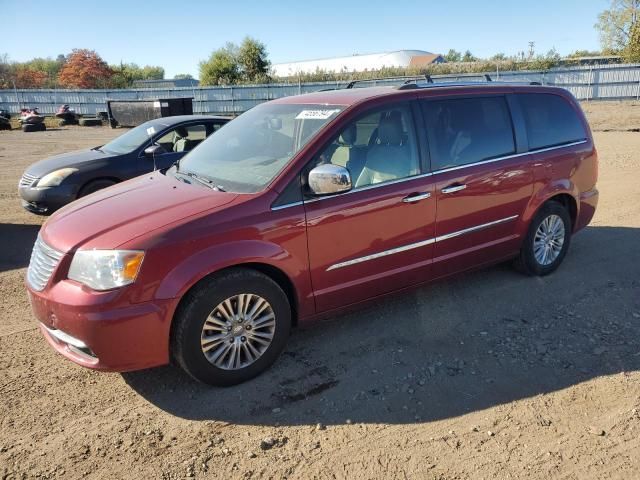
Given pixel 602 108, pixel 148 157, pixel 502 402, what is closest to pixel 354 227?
pixel 502 402

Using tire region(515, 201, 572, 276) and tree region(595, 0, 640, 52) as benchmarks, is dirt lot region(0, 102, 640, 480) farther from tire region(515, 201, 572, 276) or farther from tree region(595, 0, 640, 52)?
tree region(595, 0, 640, 52)

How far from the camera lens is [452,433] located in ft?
9.68

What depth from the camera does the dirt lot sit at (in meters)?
2.75

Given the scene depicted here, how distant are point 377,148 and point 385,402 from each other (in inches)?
74.5

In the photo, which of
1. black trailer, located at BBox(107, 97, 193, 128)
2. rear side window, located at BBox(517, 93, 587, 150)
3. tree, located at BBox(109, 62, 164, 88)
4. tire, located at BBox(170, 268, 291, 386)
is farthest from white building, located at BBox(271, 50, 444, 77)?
tire, located at BBox(170, 268, 291, 386)

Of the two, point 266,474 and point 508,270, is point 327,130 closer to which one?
point 266,474

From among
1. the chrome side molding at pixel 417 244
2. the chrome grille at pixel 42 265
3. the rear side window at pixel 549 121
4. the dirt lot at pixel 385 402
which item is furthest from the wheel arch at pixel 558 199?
the chrome grille at pixel 42 265

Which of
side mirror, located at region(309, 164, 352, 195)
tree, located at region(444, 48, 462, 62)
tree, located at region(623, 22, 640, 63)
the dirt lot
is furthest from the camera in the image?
tree, located at region(444, 48, 462, 62)

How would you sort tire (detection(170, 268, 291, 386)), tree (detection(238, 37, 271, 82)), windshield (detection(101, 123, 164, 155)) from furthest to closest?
1. tree (detection(238, 37, 271, 82))
2. windshield (detection(101, 123, 164, 155))
3. tire (detection(170, 268, 291, 386))

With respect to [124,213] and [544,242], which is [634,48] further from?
[124,213]

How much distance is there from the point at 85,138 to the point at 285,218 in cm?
2128

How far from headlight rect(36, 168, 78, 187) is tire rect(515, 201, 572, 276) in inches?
241

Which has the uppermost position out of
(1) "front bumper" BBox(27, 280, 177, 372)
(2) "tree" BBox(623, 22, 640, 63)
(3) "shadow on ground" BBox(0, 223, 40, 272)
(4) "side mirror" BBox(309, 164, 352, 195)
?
(2) "tree" BBox(623, 22, 640, 63)

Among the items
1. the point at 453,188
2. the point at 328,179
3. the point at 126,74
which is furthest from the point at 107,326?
the point at 126,74
